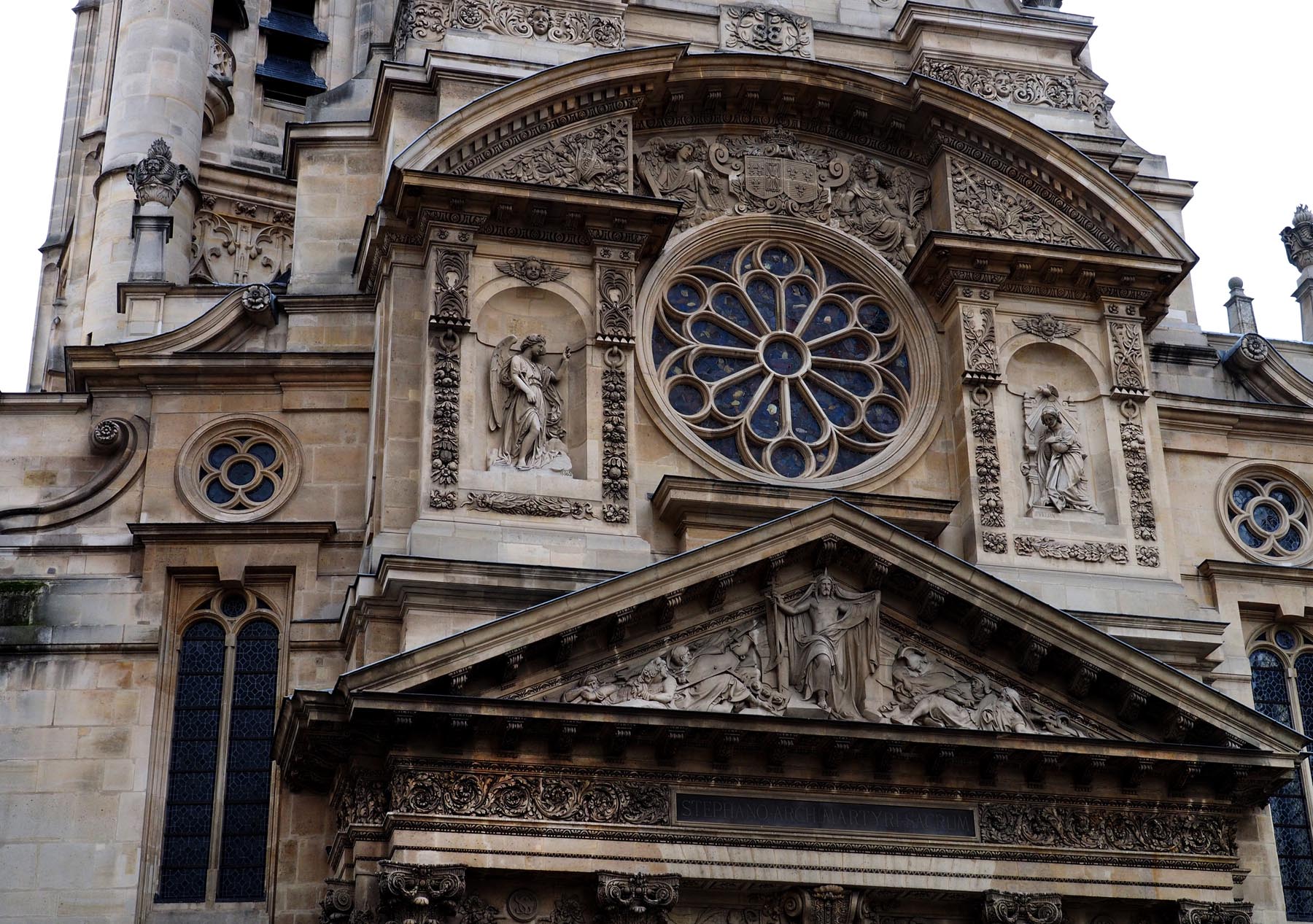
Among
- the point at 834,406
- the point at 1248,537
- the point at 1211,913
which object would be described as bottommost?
the point at 1211,913

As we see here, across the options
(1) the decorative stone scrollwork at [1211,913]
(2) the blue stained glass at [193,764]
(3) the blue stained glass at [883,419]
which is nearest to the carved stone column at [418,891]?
(2) the blue stained glass at [193,764]

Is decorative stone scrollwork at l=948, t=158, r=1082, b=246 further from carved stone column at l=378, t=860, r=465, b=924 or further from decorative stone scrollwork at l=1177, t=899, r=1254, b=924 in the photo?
carved stone column at l=378, t=860, r=465, b=924

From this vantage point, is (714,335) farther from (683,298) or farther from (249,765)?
(249,765)

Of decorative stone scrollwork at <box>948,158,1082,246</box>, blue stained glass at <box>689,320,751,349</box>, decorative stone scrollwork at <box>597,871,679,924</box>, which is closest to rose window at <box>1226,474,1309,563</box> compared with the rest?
decorative stone scrollwork at <box>948,158,1082,246</box>

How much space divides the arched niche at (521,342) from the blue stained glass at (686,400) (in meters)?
1.24

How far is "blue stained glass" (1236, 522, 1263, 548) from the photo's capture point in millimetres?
22188

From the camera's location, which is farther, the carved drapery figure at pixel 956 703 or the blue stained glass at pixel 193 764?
the blue stained glass at pixel 193 764

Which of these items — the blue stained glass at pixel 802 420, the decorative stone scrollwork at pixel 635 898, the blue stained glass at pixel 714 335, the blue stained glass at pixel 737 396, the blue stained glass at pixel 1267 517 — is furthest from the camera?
the blue stained glass at pixel 1267 517

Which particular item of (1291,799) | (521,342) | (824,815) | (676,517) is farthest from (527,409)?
(1291,799)

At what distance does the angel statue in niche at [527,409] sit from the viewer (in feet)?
64.4

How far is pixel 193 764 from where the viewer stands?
19.4 m

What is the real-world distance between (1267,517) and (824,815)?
24.0ft

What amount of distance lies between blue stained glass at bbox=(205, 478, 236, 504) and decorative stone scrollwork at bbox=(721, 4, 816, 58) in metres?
7.62

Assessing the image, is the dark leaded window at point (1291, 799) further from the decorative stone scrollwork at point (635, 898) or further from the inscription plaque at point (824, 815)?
the decorative stone scrollwork at point (635, 898)
